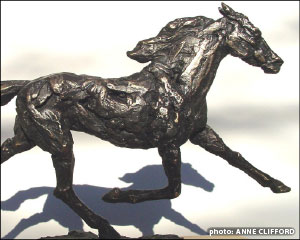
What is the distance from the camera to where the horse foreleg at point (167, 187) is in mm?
3238

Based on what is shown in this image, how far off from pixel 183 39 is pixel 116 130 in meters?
0.55

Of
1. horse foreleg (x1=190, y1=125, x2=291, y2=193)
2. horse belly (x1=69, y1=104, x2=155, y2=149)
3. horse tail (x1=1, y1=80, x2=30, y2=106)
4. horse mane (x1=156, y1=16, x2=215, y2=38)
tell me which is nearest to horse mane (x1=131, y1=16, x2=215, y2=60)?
horse mane (x1=156, y1=16, x2=215, y2=38)

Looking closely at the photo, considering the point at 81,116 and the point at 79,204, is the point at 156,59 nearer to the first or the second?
the point at 81,116

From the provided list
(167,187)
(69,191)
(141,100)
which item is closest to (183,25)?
(141,100)

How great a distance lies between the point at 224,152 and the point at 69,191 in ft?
2.69

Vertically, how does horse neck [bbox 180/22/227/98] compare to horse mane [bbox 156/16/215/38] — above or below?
below

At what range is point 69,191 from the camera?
3262 millimetres

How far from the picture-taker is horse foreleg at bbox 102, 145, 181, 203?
3.24m

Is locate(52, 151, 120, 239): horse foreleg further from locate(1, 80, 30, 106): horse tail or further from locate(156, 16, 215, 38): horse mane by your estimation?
locate(156, 16, 215, 38): horse mane

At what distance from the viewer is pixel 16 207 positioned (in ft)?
13.9

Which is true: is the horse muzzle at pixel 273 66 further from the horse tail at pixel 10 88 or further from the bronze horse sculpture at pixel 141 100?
the horse tail at pixel 10 88

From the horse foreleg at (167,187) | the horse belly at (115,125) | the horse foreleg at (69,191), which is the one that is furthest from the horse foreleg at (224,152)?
the horse foreleg at (69,191)

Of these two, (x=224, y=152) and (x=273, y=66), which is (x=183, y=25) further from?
(x=224, y=152)

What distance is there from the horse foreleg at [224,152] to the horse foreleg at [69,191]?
0.64 metres
